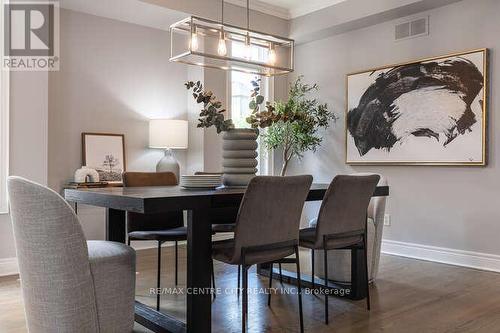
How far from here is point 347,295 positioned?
3080mm

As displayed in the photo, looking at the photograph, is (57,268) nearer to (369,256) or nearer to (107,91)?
(369,256)

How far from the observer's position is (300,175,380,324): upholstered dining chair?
8.55 ft

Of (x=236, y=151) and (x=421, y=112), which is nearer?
(x=236, y=151)

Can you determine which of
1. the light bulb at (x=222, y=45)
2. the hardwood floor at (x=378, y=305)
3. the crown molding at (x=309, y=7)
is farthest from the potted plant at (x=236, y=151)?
the crown molding at (x=309, y=7)

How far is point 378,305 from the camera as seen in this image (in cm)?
294

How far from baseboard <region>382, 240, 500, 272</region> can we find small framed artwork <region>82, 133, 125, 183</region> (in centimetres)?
311

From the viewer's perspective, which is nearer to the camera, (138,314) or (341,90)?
(138,314)

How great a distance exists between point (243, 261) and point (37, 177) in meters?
2.48

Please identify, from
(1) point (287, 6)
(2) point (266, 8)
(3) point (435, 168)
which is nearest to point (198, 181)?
(3) point (435, 168)

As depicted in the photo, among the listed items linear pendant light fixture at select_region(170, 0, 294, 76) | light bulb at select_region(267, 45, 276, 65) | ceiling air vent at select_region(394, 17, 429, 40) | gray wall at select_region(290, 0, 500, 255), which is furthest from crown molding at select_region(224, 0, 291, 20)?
light bulb at select_region(267, 45, 276, 65)

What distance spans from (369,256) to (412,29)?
2632 mm

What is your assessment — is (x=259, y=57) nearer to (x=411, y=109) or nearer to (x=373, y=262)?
(x=411, y=109)

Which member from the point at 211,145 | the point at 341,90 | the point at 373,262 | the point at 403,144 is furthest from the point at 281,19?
the point at 373,262

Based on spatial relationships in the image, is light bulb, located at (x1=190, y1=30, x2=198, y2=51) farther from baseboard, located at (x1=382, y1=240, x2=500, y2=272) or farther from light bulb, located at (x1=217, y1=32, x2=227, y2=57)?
baseboard, located at (x1=382, y1=240, x2=500, y2=272)
